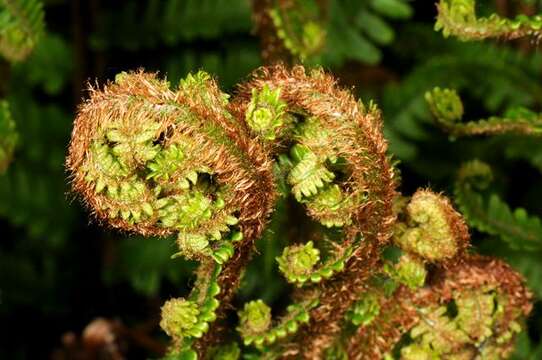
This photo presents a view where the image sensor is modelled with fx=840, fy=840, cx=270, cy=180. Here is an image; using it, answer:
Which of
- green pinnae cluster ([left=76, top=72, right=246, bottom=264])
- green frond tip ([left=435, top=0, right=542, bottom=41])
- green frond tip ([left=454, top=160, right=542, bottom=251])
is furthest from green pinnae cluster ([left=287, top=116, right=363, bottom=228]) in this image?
green frond tip ([left=454, top=160, right=542, bottom=251])

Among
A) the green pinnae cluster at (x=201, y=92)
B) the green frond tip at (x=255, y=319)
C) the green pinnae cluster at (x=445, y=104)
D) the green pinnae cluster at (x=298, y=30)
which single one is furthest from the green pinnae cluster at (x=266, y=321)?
the green pinnae cluster at (x=298, y=30)

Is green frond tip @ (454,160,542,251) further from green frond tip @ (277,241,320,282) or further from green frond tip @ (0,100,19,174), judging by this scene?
green frond tip @ (0,100,19,174)

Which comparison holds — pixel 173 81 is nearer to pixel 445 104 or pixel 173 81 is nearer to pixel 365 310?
pixel 445 104

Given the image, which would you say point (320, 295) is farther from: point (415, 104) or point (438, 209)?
point (415, 104)

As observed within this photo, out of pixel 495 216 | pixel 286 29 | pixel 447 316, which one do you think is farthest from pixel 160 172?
pixel 495 216

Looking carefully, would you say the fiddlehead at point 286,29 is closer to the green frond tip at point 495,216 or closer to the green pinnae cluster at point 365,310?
the green frond tip at point 495,216

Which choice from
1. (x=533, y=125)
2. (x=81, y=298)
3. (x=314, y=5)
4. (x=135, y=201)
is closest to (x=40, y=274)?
(x=81, y=298)
